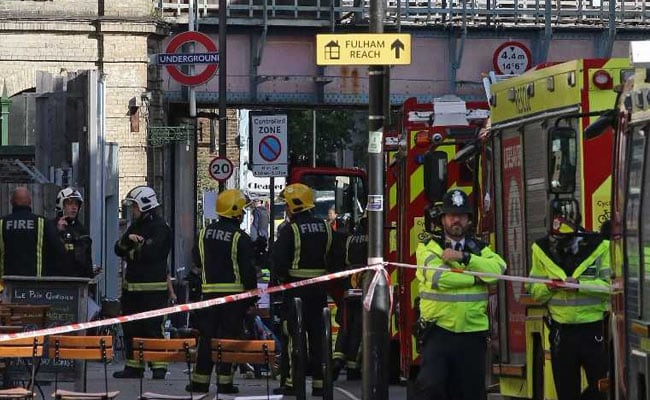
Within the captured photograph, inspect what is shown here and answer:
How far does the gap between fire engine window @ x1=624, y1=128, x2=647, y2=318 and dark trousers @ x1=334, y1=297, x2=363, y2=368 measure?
838 cm

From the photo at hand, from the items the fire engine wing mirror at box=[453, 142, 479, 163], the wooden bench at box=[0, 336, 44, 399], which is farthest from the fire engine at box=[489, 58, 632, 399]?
the wooden bench at box=[0, 336, 44, 399]

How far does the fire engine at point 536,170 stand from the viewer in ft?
39.4

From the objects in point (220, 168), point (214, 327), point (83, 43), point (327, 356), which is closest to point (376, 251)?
point (327, 356)

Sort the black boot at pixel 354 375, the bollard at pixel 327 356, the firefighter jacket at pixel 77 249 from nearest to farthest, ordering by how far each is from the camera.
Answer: the bollard at pixel 327 356 → the firefighter jacket at pixel 77 249 → the black boot at pixel 354 375

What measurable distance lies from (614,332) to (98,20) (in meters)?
24.0

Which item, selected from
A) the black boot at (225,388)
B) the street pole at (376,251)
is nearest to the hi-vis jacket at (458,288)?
the street pole at (376,251)

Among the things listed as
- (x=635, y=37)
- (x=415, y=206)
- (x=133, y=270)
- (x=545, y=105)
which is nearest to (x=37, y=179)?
(x=133, y=270)

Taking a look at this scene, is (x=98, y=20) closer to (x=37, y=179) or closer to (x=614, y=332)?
(x=37, y=179)

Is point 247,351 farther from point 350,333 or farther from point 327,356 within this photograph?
point 350,333

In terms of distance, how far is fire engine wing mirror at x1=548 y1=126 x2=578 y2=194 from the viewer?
11336 mm

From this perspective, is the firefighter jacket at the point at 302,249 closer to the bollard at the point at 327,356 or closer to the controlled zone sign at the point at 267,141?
the bollard at the point at 327,356

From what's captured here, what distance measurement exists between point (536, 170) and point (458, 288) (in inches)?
70.6

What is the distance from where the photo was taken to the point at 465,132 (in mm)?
16656

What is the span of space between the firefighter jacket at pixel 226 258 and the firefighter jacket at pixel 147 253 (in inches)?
51.2
